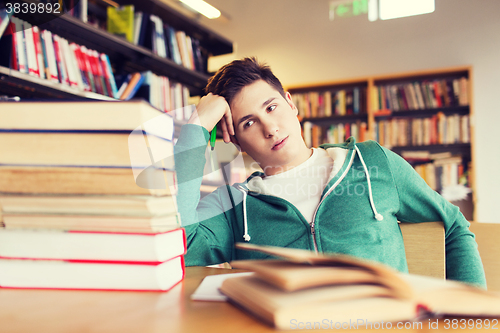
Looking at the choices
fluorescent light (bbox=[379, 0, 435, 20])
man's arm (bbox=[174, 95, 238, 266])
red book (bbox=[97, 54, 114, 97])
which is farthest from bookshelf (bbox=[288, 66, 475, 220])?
man's arm (bbox=[174, 95, 238, 266])

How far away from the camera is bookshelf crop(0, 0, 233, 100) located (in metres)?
1.70

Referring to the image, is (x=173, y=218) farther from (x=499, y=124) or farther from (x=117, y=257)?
(x=499, y=124)

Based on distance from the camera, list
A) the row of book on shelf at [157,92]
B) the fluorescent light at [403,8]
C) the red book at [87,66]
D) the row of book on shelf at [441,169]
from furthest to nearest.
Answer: the fluorescent light at [403,8], the row of book on shelf at [441,169], the row of book on shelf at [157,92], the red book at [87,66]

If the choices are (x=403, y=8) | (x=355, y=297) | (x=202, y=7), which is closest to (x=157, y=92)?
(x=202, y=7)

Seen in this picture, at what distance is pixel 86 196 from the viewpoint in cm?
43

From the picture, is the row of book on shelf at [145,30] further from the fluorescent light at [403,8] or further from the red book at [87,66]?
the fluorescent light at [403,8]

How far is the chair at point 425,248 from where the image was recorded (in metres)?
0.83

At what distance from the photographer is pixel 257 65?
1239 millimetres

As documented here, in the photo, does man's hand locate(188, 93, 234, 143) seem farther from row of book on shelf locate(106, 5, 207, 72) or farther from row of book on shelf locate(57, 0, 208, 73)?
row of book on shelf locate(106, 5, 207, 72)

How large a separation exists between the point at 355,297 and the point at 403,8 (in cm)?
403

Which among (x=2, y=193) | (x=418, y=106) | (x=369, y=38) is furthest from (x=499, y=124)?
(x=2, y=193)

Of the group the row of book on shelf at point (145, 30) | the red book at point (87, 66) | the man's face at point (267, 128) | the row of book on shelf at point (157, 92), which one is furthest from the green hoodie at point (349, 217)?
the row of book on shelf at point (145, 30)

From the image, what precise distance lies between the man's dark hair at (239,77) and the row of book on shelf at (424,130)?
2474 millimetres

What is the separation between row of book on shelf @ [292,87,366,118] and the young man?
2583mm
